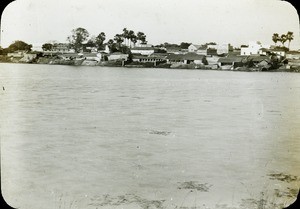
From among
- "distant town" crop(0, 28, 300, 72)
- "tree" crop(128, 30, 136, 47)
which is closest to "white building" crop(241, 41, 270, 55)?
"distant town" crop(0, 28, 300, 72)

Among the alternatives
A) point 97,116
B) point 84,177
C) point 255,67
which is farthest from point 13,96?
point 255,67

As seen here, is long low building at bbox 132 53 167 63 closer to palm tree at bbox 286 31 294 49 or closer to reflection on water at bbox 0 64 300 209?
reflection on water at bbox 0 64 300 209

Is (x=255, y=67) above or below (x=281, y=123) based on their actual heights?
above

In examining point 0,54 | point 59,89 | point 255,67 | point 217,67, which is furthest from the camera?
point 59,89

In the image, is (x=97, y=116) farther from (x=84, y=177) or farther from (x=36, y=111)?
(x=84, y=177)

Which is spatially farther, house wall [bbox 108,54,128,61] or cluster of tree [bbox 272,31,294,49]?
house wall [bbox 108,54,128,61]

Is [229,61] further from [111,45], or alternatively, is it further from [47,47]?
[47,47]
